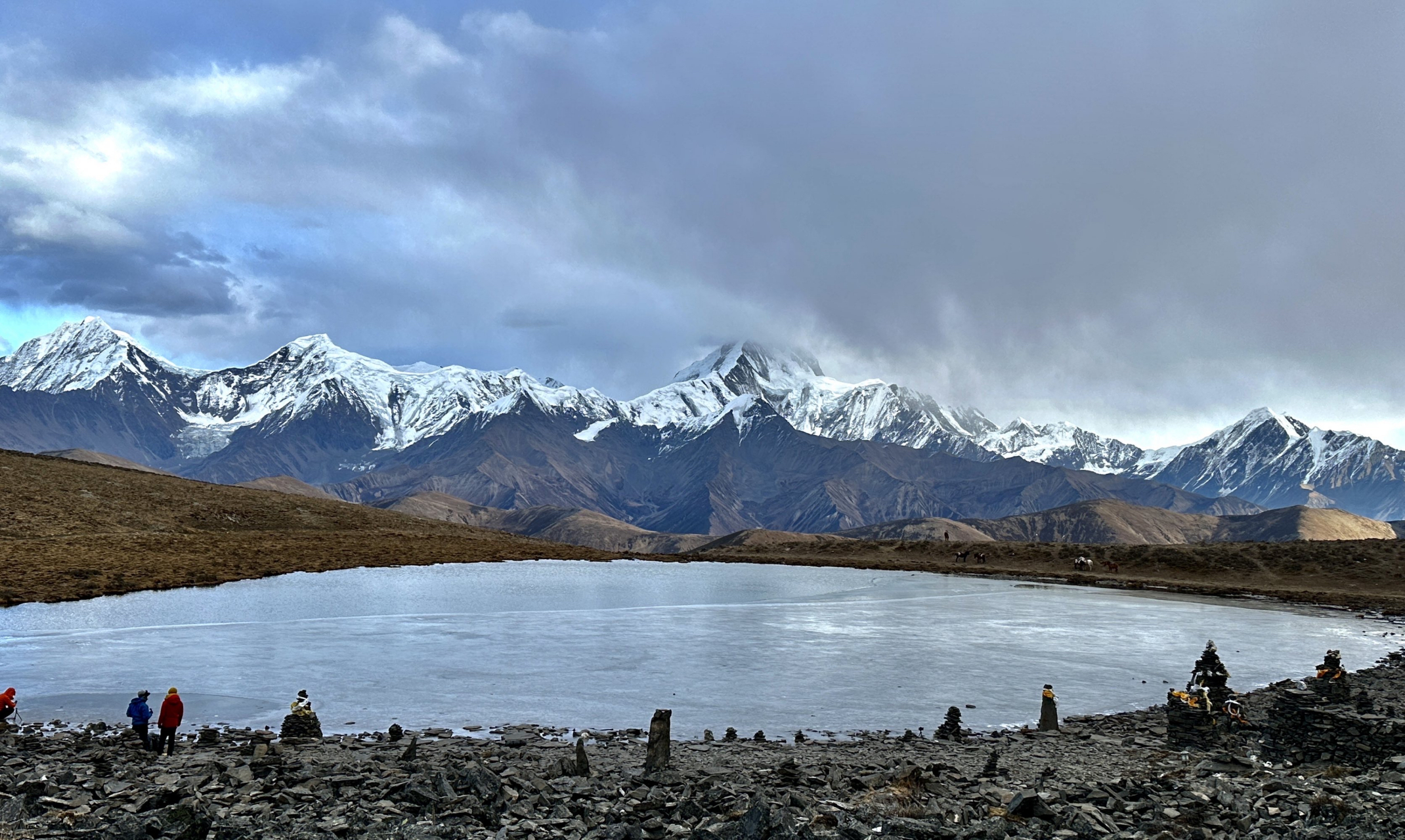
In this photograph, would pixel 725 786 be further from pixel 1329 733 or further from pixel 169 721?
pixel 1329 733

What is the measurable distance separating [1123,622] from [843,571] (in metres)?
56.7

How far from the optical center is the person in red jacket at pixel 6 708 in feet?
82.9

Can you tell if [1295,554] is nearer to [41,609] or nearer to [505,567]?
[505,567]

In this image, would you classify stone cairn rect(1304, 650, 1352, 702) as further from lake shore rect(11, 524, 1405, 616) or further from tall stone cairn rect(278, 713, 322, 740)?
lake shore rect(11, 524, 1405, 616)

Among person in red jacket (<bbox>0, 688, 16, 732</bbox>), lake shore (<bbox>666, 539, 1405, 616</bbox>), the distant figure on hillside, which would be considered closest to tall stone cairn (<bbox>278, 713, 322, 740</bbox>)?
person in red jacket (<bbox>0, 688, 16, 732</bbox>)

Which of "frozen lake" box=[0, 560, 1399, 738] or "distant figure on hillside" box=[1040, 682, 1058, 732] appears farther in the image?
"frozen lake" box=[0, 560, 1399, 738]

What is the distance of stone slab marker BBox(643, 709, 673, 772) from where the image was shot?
20703 mm

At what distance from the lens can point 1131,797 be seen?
17.3m

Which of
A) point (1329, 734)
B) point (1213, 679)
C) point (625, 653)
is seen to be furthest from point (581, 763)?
point (625, 653)

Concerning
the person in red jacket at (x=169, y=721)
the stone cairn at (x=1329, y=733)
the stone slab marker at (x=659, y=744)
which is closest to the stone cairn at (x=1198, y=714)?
the stone cairn at (x=1329, y=733)

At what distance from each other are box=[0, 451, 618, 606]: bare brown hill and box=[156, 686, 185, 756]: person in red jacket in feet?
135

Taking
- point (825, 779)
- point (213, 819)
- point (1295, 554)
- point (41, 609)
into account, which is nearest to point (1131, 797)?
point (825, 779)

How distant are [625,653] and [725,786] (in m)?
26.6

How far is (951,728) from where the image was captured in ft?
90.4
